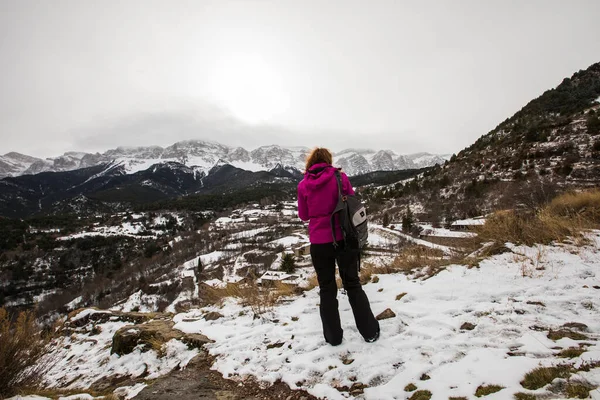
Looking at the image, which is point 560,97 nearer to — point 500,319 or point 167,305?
point 500,319

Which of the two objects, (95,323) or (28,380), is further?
(95,323)

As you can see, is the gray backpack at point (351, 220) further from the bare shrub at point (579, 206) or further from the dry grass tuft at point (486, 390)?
→ the bare shrub at point (579, 206)

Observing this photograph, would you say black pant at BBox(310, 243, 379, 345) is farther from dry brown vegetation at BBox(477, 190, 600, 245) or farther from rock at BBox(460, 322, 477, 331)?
dry brown vegetation at BBox(477, 190, 600, 245)

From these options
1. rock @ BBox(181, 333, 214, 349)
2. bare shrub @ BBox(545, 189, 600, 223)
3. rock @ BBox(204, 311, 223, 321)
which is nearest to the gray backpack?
rock @ BBox(181, 333, 214, 349)

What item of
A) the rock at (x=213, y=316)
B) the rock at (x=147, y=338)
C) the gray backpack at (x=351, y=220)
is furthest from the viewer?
the rock at (x=213, y=316)

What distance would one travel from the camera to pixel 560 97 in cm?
4250

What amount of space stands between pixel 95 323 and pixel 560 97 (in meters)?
61.8

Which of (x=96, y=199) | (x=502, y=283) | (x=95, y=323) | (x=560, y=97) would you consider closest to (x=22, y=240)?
(x=96, y=199)

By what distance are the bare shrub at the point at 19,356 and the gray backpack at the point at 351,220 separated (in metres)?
3.63

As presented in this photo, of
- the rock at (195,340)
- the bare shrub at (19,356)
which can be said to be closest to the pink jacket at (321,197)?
the rock at (195,340)

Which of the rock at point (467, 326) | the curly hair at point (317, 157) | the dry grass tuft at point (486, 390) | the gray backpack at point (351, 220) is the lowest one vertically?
the rock at point (467, 326)

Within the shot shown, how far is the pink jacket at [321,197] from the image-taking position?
125 inches

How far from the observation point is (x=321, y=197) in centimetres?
321

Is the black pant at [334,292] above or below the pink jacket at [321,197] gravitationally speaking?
below
